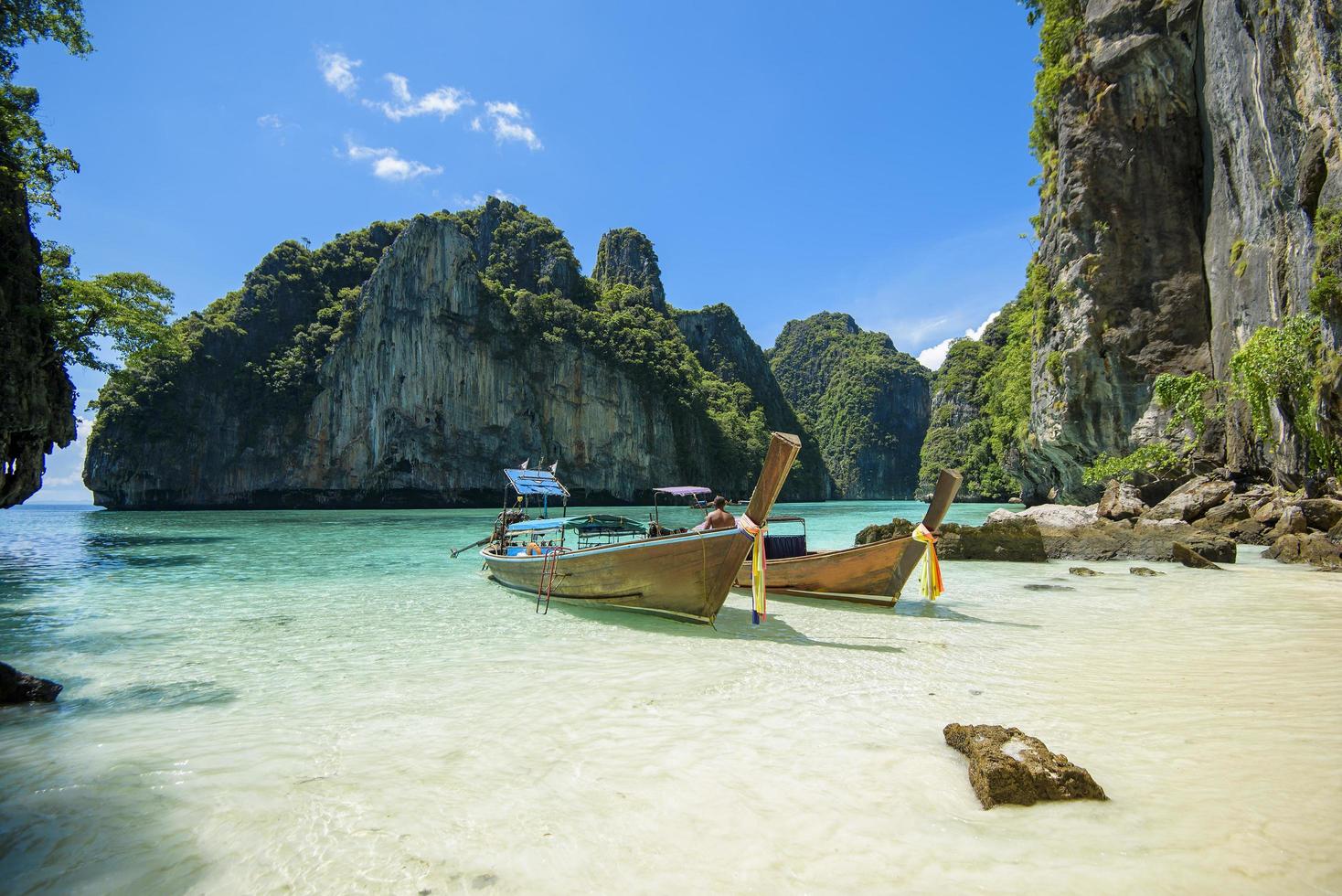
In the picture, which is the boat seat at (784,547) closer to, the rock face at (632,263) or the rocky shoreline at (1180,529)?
the rocky shoreline at (1180,529)

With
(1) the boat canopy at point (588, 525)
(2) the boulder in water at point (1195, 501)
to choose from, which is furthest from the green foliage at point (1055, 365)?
(1) the boat canopy at point (588, 525)

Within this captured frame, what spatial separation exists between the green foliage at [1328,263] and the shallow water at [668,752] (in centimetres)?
733

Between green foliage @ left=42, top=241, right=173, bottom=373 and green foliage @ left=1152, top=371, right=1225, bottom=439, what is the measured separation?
33.2 m

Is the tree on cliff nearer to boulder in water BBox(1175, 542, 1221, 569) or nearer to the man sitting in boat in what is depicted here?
the man sitting in boat

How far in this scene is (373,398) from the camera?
172 ft

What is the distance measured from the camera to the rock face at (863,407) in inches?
4756

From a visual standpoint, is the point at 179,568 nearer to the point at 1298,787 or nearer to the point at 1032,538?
the point at 1298,787

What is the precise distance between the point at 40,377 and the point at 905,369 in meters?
135

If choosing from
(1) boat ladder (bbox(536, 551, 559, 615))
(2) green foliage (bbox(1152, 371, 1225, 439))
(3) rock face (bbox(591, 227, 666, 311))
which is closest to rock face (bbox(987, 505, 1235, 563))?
(2) green foliage (bbox(1152, 371, 1225, 439))

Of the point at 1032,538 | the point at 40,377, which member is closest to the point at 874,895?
the point at 1032,538

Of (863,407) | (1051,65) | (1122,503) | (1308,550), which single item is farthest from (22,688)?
(863,407)

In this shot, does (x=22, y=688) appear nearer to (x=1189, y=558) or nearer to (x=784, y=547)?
(x=784, y=547)

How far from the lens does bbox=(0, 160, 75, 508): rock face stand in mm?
14227

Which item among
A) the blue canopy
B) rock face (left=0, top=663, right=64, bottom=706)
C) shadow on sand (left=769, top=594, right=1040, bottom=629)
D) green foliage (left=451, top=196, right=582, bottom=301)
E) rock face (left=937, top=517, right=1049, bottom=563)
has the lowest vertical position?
rock face (left=0, top=663, right=64, bottom=706)
